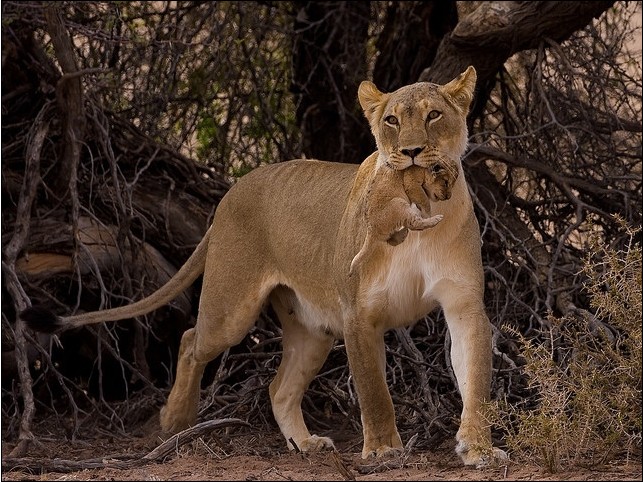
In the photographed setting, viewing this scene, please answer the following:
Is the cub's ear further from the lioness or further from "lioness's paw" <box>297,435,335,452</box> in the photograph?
"lioness's paw" <box>297,435,335,452</box>

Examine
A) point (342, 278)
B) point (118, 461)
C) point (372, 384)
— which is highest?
point (342, 278)

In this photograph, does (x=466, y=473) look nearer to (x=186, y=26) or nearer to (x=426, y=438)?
(x=426, y=438)

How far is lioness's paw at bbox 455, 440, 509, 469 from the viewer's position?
423 centimetres

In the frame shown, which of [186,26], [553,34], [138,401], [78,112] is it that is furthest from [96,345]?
[553,34]

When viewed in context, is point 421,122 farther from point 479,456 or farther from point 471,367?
point 479,456

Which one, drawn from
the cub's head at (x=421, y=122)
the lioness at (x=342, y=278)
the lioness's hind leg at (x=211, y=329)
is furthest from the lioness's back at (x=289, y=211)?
the cub's head at (x=421, y=122)

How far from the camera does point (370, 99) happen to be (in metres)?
4.68

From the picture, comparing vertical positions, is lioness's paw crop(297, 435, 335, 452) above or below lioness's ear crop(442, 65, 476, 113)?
below

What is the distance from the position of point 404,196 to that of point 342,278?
28.2 inches

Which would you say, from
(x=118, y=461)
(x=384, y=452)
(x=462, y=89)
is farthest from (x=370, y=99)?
(x=118, y=461)

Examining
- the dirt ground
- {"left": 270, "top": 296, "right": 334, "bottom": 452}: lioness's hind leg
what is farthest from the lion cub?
{"left": 270, "top": 296, "right": 334, "bottom": 452}: lioness's hind leg

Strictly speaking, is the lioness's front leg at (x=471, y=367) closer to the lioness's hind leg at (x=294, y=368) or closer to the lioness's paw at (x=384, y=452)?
the lioness's paw at (x=384, y=452)

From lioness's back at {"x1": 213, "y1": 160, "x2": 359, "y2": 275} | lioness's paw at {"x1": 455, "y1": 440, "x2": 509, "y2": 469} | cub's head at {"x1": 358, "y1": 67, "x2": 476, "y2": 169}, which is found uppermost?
cub's head at {"x1": 358, "y1": 67, "x2": 476, "y2": 169}

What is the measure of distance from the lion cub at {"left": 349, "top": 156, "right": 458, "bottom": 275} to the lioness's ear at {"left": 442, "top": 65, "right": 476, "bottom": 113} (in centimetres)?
34
